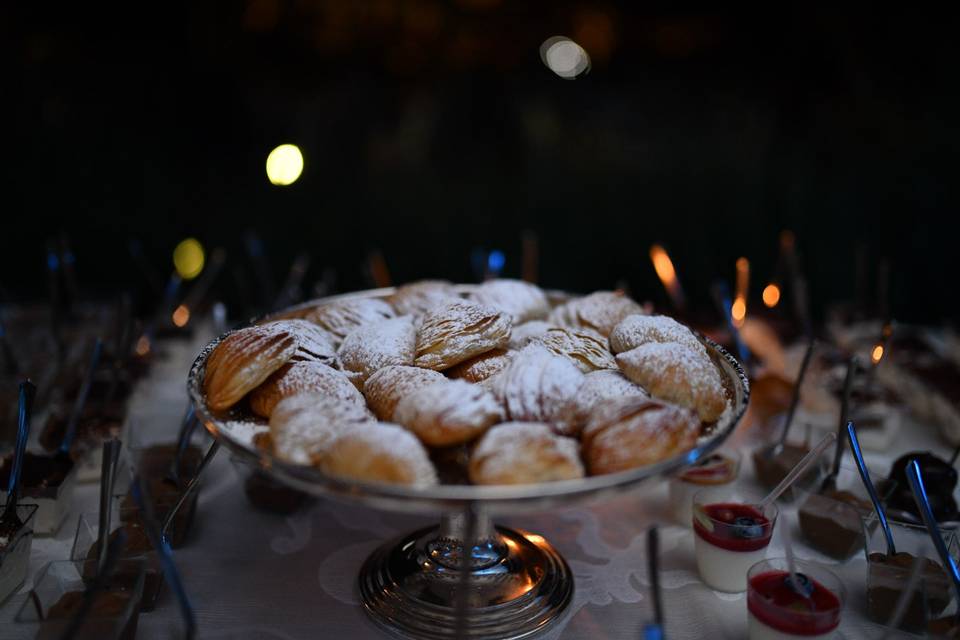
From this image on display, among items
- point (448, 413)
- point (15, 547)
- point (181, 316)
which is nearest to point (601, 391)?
point (448, 413)

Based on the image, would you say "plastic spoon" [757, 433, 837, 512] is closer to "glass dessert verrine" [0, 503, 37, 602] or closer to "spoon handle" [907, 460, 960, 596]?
"spoon handle" [907, 460, 960, 596]

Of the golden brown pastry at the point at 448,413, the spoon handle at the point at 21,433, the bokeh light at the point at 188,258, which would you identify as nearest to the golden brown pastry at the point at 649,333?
the golden brown pastry at the point at 448,413

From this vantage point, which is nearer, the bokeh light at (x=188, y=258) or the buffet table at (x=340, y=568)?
the buffet table at (x=340, y=568)

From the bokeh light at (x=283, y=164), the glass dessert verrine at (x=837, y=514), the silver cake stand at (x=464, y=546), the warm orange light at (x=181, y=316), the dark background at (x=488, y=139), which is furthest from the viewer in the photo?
the dark background at (x=488, y=139)

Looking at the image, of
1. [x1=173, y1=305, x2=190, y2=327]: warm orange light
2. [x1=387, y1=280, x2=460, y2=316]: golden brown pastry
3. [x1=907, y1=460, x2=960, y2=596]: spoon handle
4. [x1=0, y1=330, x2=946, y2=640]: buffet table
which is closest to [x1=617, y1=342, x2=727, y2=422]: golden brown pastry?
[x1=0, y1=330, x2=946, y2=640]: buffet table

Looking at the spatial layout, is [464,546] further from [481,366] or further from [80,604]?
[80,604]

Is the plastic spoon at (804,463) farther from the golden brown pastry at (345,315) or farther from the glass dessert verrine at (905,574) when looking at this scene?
the golden brown pastry at (345,315)

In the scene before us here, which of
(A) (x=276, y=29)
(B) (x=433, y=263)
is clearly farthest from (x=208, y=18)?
(B) (x=433, y=263)
